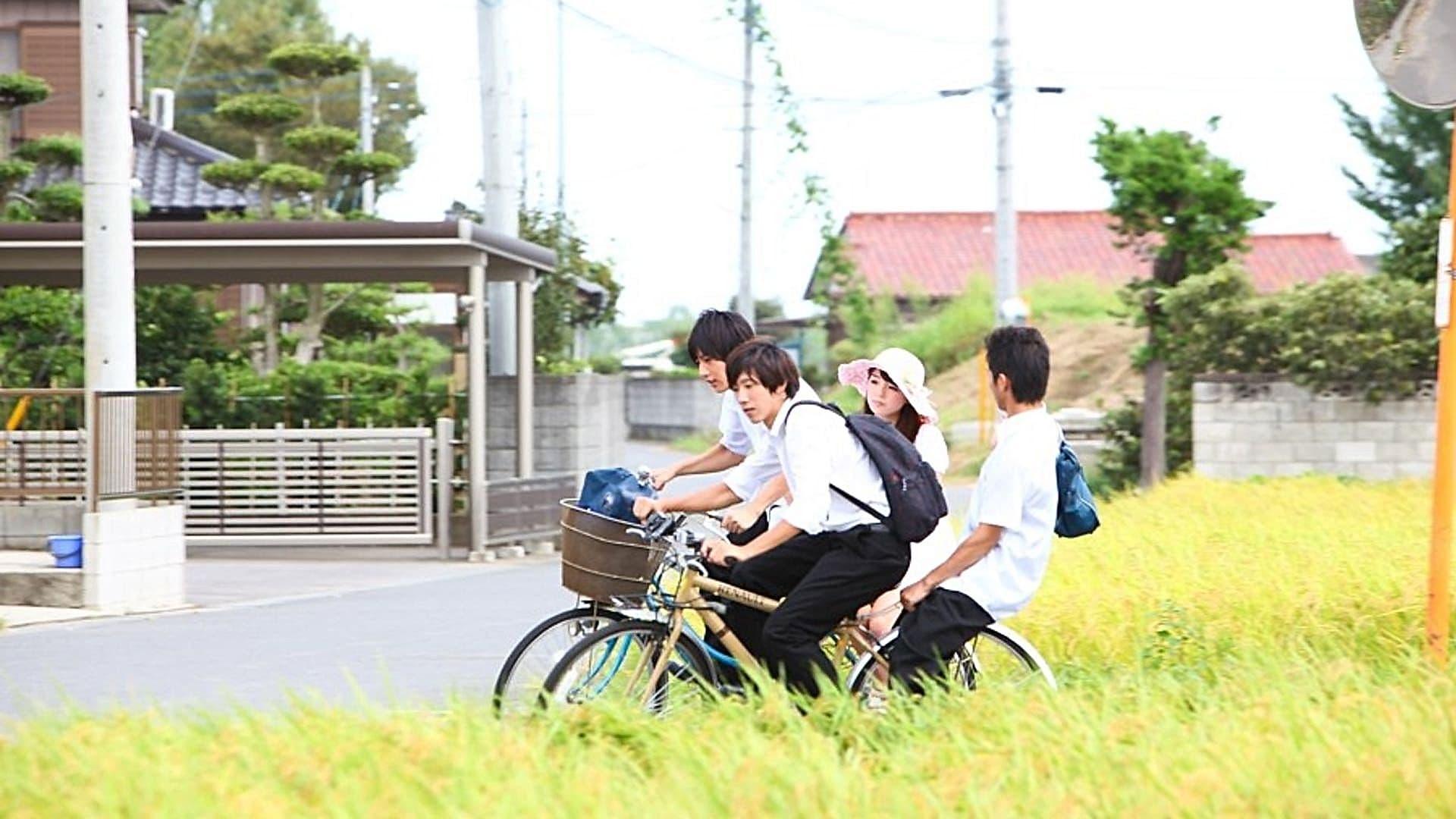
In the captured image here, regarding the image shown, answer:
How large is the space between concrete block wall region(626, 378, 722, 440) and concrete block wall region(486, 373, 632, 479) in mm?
31664

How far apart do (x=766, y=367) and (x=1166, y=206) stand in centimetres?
1962

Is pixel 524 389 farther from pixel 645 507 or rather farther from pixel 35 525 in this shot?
pixel 645 507

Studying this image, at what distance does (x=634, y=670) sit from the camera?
756cm

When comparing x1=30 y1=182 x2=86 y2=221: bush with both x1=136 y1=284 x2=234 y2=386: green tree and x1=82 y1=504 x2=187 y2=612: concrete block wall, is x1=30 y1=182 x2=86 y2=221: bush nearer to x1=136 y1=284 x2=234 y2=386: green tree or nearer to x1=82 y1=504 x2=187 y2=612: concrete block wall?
x1=136 y1=284 x2=234 y2=386: green tree

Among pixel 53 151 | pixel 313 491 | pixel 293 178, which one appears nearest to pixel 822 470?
pixel 313 491

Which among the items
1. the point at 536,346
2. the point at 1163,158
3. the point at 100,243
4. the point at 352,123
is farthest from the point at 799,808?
the point at 352,123

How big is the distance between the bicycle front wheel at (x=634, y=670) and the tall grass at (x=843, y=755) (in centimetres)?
A: 22

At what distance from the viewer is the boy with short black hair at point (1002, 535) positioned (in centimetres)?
748

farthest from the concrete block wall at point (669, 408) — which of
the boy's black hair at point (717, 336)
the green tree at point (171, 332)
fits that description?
the boy's black hair at point (717, 336)

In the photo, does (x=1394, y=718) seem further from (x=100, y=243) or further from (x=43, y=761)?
(x=100, y=243)

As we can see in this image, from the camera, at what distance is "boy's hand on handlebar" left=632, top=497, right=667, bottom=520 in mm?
7473

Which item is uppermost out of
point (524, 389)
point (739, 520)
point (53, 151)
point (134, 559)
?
point (53, 151)

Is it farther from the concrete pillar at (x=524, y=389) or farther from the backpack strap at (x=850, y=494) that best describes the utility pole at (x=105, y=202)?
the backpack strap at (x=850, y=494)

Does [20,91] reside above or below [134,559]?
above
